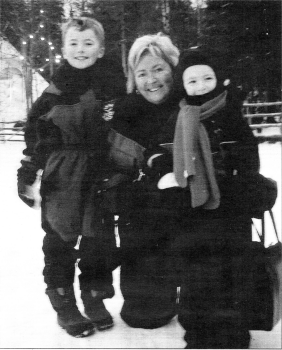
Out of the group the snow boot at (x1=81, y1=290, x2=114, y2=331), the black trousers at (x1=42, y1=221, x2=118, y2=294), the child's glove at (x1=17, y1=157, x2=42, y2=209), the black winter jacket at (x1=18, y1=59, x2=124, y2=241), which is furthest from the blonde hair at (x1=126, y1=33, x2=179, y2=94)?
the snow boot at (x1=81, y1=290, x2=114, y2=331)

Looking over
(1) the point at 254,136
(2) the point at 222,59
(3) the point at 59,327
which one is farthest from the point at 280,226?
(3) the point at 59,327

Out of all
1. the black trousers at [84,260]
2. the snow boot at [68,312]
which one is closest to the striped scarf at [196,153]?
the black trousers at [84,260]

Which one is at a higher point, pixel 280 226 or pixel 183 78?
pixel 183 78

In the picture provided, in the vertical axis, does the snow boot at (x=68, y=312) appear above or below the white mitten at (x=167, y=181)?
below

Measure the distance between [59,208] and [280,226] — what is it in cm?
101

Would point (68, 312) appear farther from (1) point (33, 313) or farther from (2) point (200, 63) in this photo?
(2) point (200, 63)

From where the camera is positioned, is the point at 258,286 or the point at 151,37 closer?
the point at 151,37

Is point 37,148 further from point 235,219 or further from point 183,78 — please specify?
point 235,219

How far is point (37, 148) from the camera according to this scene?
2.04 m

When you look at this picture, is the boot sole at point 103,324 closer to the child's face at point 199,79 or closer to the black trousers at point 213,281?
the black trousers at point 213,281

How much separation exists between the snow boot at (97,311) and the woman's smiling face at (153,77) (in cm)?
95

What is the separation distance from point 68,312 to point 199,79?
1.22 meters

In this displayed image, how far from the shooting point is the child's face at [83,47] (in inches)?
78.4

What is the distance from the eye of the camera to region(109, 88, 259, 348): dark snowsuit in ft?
6.61
